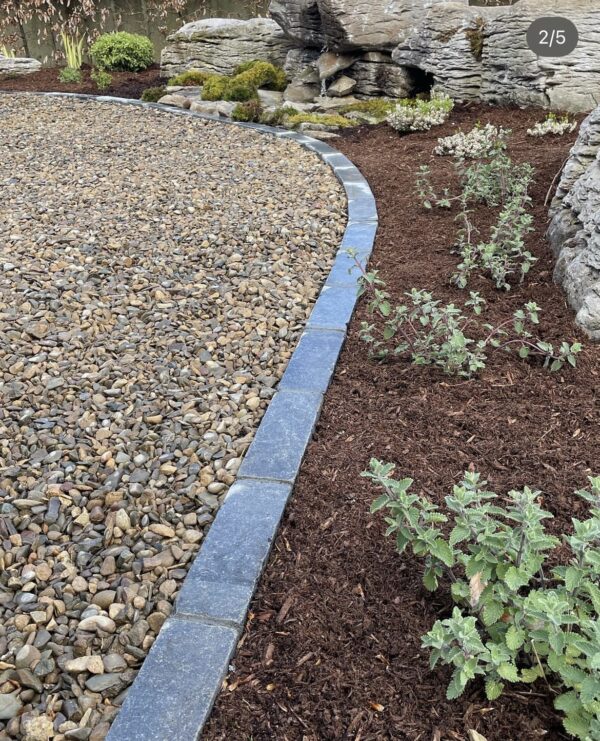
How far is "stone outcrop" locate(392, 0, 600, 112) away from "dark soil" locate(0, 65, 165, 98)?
416cm

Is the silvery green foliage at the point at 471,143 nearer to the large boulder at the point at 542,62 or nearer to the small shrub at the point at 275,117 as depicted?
the large boulder at the point at 542,62

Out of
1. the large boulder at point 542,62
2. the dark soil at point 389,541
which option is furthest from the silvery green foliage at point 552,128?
the dark soil at point 389,541

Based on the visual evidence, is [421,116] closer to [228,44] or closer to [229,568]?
[228,44]

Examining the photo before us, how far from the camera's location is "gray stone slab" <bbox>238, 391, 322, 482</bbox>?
225 cm

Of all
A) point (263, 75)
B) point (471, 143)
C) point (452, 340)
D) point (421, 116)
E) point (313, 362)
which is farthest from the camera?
point (263, 75)

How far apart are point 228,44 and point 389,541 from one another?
9.32 m

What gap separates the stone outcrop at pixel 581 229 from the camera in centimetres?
286

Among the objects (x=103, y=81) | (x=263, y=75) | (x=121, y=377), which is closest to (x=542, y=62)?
(x=263, y=75)

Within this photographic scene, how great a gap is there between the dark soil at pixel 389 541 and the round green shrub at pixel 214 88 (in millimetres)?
5761

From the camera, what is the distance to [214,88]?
326 inches

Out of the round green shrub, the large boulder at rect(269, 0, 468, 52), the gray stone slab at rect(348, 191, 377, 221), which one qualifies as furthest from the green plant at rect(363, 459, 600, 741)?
the round green shrub

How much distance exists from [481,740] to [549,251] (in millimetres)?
2871

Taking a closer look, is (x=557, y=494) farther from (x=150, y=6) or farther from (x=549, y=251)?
(x=150, y=6)

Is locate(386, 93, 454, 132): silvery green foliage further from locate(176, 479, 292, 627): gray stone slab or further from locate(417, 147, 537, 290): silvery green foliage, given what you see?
locate(176, 479, 292, 627): gray stone slab
